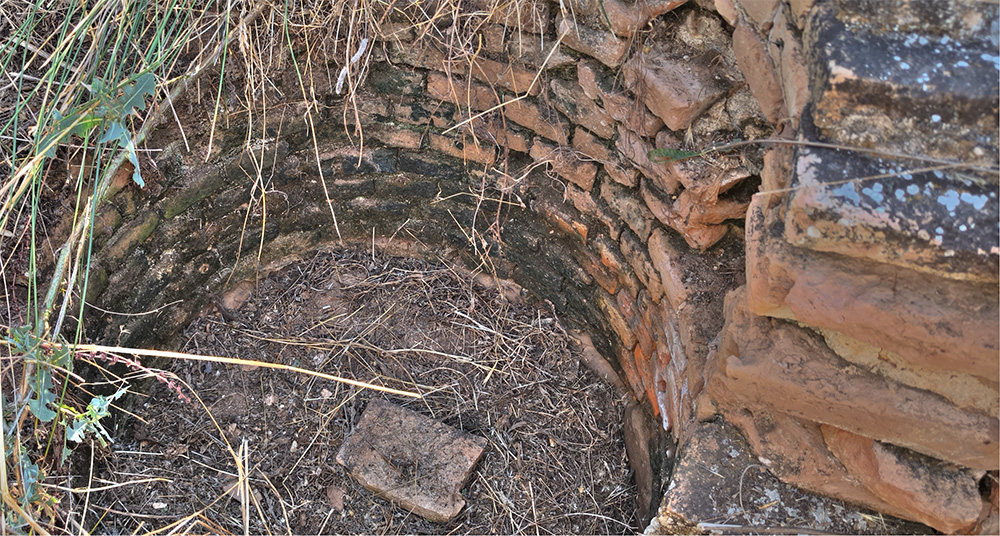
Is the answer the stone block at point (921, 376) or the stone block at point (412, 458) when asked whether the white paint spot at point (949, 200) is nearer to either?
the stone block at point (921, 376)

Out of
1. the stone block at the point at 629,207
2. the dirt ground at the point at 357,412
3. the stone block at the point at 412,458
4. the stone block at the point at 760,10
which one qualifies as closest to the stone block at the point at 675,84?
the stone block at the point at 760,10

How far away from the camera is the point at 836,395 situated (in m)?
1.54

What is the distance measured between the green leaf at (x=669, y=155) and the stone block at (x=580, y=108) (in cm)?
29

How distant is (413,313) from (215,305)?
2.52 feet

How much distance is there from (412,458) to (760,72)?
162cm

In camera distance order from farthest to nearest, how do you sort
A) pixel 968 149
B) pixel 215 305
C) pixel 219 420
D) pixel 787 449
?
1. pixel 215 305
2. pixel 219 420
3. pixel 787 449
4. pixel 968 149

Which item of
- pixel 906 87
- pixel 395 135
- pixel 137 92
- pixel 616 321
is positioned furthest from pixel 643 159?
pixel 137 92

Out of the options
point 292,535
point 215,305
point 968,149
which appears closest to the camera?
point 968,149

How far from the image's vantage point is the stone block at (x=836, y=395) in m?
1.45

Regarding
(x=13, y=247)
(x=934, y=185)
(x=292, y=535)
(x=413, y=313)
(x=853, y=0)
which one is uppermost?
(x=853, y=0)

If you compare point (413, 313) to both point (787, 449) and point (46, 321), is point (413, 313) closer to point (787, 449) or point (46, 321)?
point (46, 321)

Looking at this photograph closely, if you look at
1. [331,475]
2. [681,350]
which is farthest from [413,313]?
[681,350]

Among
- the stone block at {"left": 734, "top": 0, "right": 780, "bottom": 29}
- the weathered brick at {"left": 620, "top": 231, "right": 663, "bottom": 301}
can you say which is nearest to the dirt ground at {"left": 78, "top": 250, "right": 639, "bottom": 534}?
the weathered brick at {"left": 620, "top": 231, "right": 663, "bottom": 301}

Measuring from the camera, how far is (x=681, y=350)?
2084 millimetres
